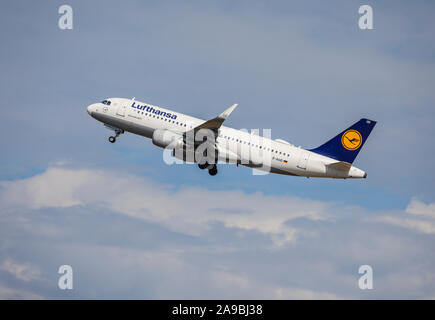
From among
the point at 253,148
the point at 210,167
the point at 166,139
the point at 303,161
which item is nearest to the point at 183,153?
the point at 166,139

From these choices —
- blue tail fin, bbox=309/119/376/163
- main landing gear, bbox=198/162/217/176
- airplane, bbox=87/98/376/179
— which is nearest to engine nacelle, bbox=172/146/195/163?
airplane, bbox=87/98/376/179

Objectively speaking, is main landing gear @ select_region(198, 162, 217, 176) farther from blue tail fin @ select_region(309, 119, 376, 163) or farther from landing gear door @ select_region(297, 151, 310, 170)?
blue tail fin @ select_region(309, 119, 376, 163)

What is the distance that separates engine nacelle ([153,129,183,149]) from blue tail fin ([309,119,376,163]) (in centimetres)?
1521

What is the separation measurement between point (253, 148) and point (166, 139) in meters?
9.25

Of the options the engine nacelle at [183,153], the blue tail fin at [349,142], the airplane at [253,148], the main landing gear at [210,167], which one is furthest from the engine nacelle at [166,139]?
the blue tail fin at [349,142]

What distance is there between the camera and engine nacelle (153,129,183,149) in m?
59.1

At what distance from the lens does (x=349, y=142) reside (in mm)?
59031

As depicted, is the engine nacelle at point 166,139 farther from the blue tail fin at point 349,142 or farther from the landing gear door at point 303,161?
the blue tail fin at point 349,142

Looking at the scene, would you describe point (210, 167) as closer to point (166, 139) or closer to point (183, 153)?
point (183, 153)

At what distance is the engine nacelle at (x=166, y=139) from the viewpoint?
5912 centimetres
